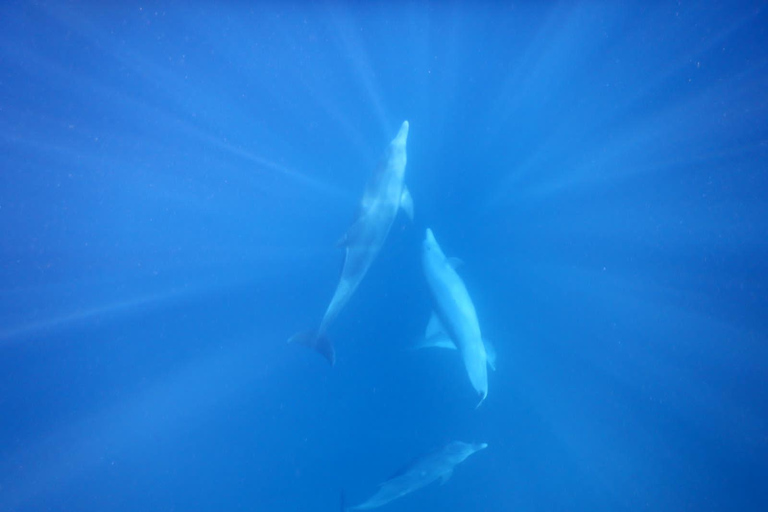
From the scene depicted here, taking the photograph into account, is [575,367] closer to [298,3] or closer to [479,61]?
[479,61]

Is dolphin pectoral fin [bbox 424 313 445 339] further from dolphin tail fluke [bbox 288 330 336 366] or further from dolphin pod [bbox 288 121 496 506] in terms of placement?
dolphin tail fluke [bbox 288 330 336 366]

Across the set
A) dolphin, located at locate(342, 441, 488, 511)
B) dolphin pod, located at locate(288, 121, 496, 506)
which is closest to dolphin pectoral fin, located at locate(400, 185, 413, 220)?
dolphin pod, located at locate(288, 121, 496, 506)

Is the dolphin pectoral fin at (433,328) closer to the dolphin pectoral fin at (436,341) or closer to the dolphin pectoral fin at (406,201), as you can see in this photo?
the dolphin pectoral fin at (436,341)

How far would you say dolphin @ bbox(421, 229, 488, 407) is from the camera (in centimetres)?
595

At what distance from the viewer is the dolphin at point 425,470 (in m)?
7.05

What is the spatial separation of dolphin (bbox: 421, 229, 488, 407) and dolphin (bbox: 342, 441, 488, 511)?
1695 mm

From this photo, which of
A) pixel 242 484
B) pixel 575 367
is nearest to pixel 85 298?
pixel 242 484

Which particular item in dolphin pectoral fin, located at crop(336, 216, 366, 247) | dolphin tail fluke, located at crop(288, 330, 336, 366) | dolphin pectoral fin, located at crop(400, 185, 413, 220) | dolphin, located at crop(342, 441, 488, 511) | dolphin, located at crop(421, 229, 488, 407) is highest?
dolphin pectoral fin, located at crop(400, 185, 413, 220)

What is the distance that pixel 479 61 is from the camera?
9.53 metres

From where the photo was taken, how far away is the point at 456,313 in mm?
6176

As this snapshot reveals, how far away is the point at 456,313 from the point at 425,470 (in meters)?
2.81

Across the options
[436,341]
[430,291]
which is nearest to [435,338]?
[436,341]

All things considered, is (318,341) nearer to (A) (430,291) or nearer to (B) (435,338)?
(B) (435,338)

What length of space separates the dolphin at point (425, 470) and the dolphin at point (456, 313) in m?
1.69
